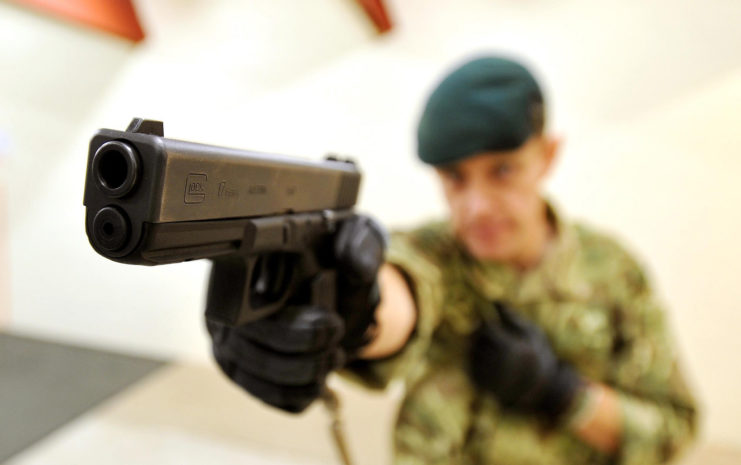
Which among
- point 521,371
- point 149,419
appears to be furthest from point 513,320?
point 149,419

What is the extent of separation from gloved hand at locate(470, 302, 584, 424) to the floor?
68 cm

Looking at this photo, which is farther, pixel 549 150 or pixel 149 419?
pixel 149 419

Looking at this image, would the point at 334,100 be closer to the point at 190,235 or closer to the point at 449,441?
the point at 449,441

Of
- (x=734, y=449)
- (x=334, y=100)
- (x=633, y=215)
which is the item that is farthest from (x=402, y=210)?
(x=734, y=449)

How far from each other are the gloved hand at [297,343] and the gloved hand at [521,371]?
33 centimetres

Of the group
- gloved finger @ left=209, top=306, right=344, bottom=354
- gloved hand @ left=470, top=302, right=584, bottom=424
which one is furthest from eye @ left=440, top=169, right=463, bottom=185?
gloved finger @ left=209, top=306, right=344, bottom=354

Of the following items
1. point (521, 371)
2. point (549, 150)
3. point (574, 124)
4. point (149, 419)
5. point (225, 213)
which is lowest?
point (149, 419)

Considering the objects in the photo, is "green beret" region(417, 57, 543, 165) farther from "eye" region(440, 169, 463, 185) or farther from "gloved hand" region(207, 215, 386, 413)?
"gloved hand" region(207, 215, 386, 413)

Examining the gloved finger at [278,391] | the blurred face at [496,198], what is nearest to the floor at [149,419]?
the blurred face at [496,198]

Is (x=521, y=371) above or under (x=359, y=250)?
under

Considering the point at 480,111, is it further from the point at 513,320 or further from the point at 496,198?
the point at 513,320

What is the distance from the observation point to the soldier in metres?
0.77

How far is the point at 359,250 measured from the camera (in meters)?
0.53

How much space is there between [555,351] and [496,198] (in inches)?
11.3
